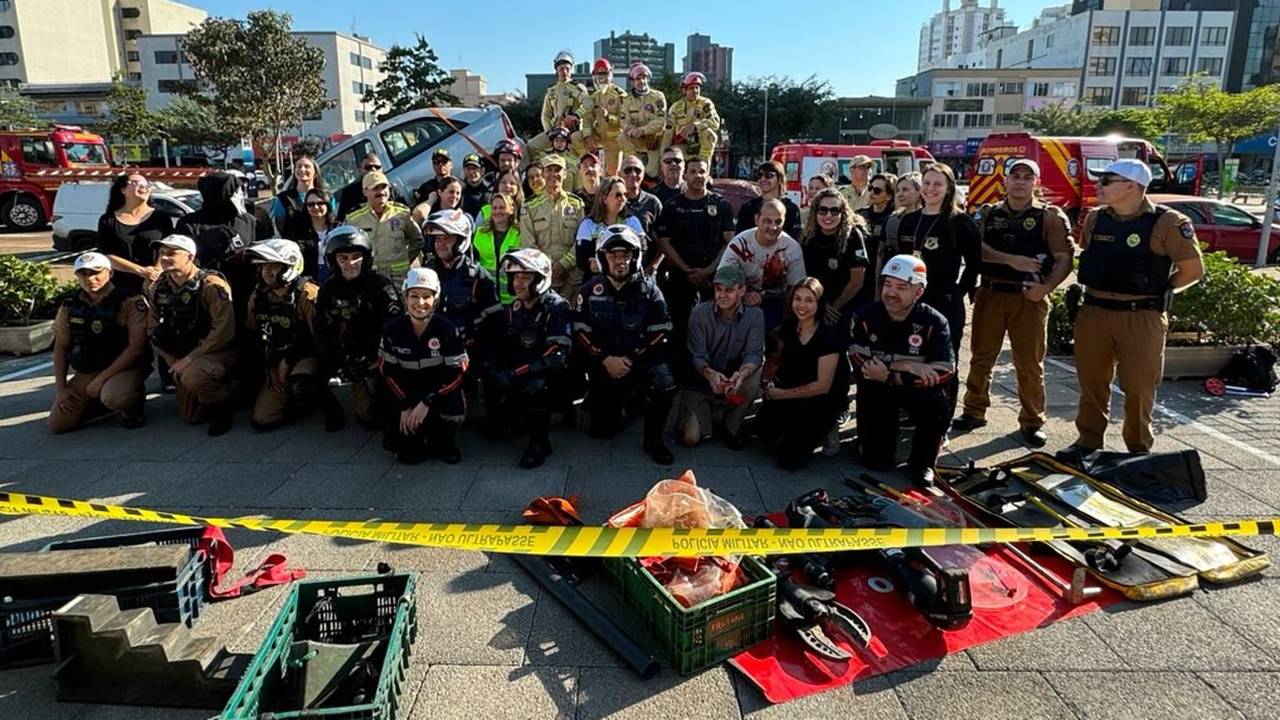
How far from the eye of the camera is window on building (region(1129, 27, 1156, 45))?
68875mm

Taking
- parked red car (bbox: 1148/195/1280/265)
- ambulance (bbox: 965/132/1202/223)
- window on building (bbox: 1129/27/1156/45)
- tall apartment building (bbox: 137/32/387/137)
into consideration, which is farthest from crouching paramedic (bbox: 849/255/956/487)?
window on building (bbox: 1129/27/1156/45)

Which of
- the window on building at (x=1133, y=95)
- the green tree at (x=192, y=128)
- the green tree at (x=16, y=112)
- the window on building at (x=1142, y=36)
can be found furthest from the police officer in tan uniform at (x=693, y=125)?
the window on building at (x=1142, y=36)

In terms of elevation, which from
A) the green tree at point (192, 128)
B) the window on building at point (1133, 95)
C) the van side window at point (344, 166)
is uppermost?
the window on building at point (1133, 95)

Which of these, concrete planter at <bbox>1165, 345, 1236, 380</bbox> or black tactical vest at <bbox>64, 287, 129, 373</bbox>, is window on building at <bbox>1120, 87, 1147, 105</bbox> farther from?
black tactical vest at <bbox>64, 287, 129, 373</bbox>

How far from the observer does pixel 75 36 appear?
65688 mm

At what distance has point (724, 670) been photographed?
9.72 feet

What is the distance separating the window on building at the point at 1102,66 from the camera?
232 feet

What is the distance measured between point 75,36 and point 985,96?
84858 mm

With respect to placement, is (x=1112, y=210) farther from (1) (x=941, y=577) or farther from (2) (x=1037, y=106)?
(2) (x=1037, y=106)

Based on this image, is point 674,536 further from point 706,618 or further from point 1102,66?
point 1102,66

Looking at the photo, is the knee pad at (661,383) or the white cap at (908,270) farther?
the knee pad at (661,383)

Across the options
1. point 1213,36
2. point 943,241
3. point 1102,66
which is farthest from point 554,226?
point 1213,36

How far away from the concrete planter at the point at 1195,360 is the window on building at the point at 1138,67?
80328 mm

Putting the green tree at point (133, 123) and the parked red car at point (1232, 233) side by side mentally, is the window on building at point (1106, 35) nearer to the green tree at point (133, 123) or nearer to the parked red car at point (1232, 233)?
the parked red car at point (1232, 233)
